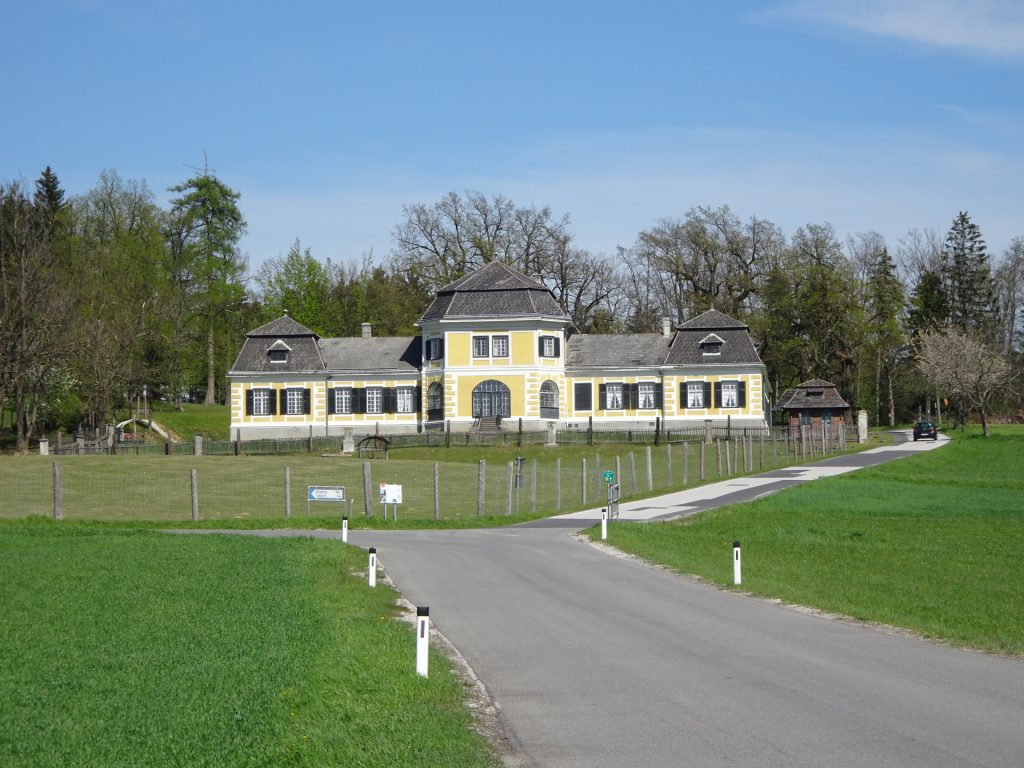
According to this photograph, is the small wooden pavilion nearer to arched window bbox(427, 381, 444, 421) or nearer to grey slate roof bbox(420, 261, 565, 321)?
grey slate roof bbox(420, 261, 565, 321)

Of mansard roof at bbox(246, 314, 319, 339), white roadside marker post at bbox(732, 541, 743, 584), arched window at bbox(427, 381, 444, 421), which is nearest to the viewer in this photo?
white roadside marker post at bbox(732, 541, 743, 584)

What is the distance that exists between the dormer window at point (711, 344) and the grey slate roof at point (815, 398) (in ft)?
25.5

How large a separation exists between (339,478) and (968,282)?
6455cm

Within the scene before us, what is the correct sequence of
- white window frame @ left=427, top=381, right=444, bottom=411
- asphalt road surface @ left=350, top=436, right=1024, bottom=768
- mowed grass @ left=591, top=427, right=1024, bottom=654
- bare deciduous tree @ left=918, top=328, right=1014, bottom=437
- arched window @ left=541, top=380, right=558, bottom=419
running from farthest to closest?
bare deciduous tree @ left=918, top=328, right=1014, bottom=437 < white window frame @ left=427, top=381, right=444, bottom=411 < arched window @ left=541, top=380, right=558, bottom=419 < mowed grass @ left=591, top=427, right=1024, bottom=654 < asphalt road surface @ left=350, top=436, right=1024, bottom=768

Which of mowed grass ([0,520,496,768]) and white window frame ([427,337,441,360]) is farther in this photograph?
white window frame ([427,337,441,360])

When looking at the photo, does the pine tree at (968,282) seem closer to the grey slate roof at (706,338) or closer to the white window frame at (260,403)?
the grey slate roof at (706,338)

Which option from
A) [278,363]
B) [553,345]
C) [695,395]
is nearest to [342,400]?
[278,363]

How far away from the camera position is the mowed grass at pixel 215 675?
8141 millimetres

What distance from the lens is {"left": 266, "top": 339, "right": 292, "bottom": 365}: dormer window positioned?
7025 centimetres

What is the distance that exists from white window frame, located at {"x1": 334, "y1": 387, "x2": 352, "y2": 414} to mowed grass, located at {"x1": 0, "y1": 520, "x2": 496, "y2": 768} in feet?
171

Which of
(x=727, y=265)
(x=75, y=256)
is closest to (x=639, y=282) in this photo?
→ (x=727, y=265)

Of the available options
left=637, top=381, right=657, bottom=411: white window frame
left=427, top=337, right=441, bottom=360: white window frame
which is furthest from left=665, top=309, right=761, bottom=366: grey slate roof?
left=427, top=337, right=441, bottom=360: white window frame

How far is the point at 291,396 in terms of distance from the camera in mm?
70125

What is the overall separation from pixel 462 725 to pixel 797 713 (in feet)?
8.67
